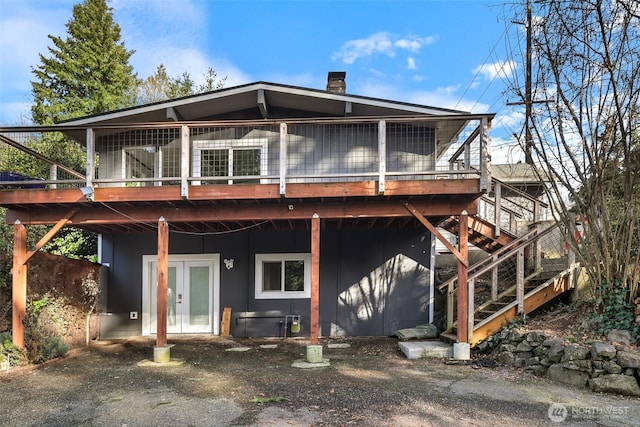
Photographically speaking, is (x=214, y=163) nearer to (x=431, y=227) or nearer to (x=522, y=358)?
(x=431, y=227)

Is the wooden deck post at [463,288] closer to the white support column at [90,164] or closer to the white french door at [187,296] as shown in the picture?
the white french door at [187,296]

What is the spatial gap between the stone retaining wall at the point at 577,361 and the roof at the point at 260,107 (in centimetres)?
414

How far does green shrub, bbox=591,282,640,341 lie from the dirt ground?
1298mm

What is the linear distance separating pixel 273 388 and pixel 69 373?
3.48 meters

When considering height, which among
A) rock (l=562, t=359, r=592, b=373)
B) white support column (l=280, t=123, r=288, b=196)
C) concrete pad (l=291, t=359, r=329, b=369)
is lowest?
concrete pad (l=291, t=359, r=329, b=369)

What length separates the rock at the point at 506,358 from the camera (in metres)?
6.56

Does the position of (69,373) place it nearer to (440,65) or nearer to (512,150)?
(512,150)

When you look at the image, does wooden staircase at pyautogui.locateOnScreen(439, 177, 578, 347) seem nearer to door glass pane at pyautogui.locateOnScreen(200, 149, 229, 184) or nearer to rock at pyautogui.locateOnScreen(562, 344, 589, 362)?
rock at pyautogui.locateOnScreen(562, 344, 589, 362)

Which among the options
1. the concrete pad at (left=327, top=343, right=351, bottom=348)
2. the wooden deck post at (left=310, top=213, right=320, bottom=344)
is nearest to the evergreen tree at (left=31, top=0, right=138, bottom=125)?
the wooden deck post at (left=310, top=213, right=320, bottom=344)

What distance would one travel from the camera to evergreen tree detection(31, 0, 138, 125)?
2003cm

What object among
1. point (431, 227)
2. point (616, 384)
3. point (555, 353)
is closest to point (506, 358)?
point (555, 353)

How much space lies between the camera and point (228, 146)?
943 centimetres

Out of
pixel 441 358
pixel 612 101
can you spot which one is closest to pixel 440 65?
pixel 612 101

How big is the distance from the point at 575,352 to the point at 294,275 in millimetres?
6034
